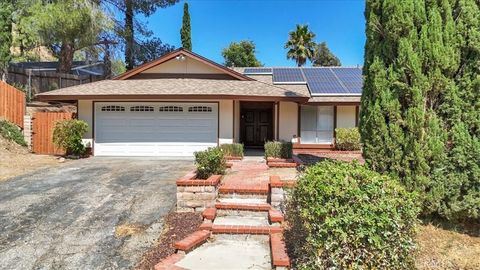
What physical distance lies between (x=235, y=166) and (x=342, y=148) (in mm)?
7428

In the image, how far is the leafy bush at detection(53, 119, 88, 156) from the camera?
1347cm

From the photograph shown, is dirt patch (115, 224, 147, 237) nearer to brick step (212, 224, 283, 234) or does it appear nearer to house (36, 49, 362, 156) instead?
brick step (212, 224, 283, 234)

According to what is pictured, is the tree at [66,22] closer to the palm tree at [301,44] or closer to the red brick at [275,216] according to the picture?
the red brick at [275,216]

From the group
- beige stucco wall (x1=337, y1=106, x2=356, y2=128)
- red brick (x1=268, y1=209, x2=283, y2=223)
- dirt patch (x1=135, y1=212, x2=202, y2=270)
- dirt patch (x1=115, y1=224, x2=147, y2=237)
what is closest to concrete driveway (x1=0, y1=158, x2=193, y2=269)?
dirt patch (x1=115, y1=224, x2=147, y2=237)

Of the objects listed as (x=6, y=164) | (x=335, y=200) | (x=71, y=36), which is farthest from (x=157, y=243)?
(x=71, y=36)

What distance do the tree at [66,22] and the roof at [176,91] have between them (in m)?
3.94

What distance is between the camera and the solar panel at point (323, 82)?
16281 millimetres

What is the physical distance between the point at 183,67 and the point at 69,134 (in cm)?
566

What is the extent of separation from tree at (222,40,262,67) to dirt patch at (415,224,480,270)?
35.5 meters

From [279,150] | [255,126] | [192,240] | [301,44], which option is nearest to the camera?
[192,240]

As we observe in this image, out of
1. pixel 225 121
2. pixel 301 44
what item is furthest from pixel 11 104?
pixel 301 44

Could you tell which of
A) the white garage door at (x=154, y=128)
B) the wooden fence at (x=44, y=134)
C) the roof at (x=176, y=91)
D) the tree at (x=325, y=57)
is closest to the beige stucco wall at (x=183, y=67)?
the roof at (x=176, y=91)

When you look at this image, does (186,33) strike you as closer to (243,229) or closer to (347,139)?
(347,139)

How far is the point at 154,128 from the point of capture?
14.3 m
